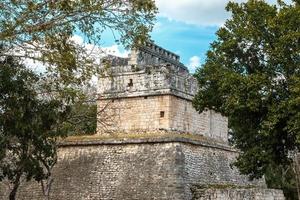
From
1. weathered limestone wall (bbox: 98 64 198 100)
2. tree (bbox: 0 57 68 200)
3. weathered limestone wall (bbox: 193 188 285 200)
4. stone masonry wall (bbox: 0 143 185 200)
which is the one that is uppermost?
weathered limestone wall (bbox: 98 64 198 100)

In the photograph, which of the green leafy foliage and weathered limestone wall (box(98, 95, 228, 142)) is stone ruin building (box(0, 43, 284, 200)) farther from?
the green leafy foliage

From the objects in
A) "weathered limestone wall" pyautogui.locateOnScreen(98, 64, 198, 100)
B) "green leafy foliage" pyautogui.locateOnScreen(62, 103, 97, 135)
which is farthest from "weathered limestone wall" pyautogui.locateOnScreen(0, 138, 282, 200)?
"green leafy foliage" pyautogui.locateOnScreen(62, 103, 97, 135)

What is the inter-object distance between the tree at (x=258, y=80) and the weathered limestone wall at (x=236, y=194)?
6.50ft

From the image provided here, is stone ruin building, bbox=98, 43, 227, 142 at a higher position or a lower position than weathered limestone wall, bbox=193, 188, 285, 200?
higher

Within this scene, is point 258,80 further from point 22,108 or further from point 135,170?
point 22,108

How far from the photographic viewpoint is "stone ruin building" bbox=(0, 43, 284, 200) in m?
17.9

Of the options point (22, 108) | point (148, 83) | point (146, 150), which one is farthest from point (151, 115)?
point (22, 108)

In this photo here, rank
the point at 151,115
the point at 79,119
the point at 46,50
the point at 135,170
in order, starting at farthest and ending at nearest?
1. the point at 151,115
2. the point at 135,170
3. the point at 79,119
4. the point at 46,50

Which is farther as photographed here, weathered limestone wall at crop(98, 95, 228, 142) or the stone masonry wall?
weathered limestone wall at crop(98, 95, 228, 142)

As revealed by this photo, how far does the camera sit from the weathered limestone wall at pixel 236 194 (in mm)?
17797

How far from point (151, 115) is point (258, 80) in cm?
483

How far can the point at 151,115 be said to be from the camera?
18.8m

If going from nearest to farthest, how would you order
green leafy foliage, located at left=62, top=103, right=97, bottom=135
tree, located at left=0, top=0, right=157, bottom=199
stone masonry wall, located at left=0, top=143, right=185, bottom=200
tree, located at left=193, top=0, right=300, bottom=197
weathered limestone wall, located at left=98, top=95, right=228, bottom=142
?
tree, located at left=0, top=0, right=157, bottom=199, green leafy foliage, located at left=62, top=103, right=97, bottom=135, tree, located at left=193, top=0, right=300, bottom=197, stone masonry wall, located at left=0, top=143, right=185, bottom=200, weathered limestone wall, located at left=98, top=95, right=228, bottom=142

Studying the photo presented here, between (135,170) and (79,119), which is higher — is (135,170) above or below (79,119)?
below
